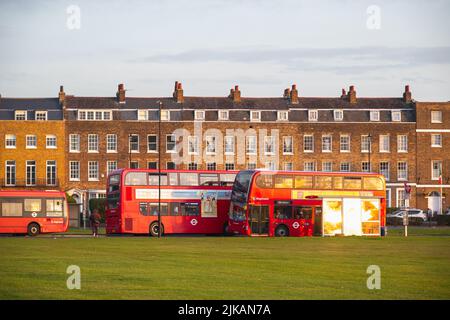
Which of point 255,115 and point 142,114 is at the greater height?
point 142,114

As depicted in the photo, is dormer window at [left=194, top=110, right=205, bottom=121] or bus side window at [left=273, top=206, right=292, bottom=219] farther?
dormer window at [left=194, top=110, right=205, bottom=121]

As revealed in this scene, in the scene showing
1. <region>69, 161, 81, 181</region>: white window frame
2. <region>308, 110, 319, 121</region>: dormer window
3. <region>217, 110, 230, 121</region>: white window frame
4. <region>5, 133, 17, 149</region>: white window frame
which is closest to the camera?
<region>5, 133, 17, 149</region>: white window frame

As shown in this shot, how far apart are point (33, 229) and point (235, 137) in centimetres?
4433

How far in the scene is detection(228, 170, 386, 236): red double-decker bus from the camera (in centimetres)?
5856

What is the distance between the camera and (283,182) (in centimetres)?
5884

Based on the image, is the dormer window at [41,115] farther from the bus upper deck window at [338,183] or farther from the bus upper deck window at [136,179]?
the bus upper deck window at [338,183]

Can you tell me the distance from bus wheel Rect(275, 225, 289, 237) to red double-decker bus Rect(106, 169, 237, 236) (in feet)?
13.1

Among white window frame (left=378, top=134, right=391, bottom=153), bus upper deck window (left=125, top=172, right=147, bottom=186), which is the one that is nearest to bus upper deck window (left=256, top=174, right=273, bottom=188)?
bus upper deck window (left=125, top=172, right=147, bottom=186)

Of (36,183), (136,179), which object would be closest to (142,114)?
(36,183)

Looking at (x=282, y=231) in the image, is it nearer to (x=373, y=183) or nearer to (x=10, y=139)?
(x=373, y=183)

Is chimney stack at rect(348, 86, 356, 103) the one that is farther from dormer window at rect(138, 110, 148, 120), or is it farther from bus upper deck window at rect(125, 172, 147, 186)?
bus upper deck window at rect(125, 172, 147, 186)

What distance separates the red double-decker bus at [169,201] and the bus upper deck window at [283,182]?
3750mm

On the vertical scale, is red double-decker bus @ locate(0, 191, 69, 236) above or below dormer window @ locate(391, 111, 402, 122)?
below

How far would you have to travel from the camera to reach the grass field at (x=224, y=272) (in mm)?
22328
